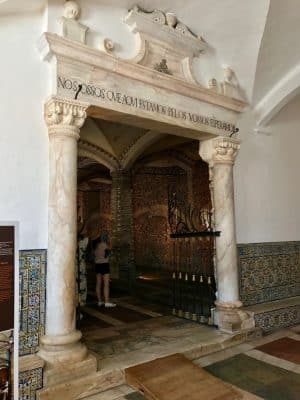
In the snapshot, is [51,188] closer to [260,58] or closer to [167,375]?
[167,375]

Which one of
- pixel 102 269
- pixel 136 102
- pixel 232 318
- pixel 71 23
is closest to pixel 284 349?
pixel 232 318

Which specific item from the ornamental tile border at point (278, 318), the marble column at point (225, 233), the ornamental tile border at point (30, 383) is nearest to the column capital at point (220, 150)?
the marble column at point (225, 233)

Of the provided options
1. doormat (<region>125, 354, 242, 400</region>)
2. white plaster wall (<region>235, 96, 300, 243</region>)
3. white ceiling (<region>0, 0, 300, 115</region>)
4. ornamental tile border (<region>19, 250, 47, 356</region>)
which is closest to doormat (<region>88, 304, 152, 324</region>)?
doormat (<region>125, 354, 242, 400</region>)

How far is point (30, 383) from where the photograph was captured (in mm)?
2703

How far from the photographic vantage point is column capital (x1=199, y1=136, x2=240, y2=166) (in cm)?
454

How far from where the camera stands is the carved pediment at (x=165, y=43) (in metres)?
3.77

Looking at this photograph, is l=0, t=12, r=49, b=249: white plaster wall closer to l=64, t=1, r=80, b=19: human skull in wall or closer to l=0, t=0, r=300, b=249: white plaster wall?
l=0, t=0, r=300, b=249: white plaster wall

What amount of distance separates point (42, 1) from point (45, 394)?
3456mm

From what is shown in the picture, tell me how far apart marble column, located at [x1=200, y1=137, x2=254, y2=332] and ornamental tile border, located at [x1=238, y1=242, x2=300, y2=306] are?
0.33m

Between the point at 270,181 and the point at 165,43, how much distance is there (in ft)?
8.78

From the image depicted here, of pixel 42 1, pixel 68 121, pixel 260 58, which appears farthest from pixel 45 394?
pixel 260 58

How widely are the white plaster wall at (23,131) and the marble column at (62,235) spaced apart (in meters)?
0.09

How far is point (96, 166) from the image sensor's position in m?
9.99

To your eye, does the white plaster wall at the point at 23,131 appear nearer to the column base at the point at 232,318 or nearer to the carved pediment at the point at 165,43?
the carved pediment at the point at 165,43
